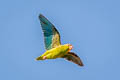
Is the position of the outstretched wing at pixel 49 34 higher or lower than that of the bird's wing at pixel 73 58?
higher

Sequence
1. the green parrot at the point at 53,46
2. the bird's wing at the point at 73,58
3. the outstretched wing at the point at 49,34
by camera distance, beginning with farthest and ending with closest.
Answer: the bird's wing at the point at 73,58, the outstretched wing at the point at 49,34, the green parrot at the point at 53,46

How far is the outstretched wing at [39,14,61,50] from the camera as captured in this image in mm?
21234

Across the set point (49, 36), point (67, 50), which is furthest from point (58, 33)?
point (67, 50)

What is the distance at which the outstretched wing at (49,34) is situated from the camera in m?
A: 21.2

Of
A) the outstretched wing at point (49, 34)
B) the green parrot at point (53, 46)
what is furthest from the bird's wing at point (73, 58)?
the outstretched wing at point (49, 34)

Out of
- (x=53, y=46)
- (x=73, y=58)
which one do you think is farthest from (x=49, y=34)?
(x=73, y=58)

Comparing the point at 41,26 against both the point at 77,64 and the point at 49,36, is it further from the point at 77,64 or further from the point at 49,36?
the point at 77,64

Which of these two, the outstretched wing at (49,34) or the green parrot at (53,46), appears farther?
the outstretched wing at (49,34)

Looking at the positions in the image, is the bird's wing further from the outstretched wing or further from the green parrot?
the outstretched wing

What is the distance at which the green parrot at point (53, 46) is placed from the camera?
19991mm

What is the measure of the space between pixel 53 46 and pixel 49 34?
0.77 meters

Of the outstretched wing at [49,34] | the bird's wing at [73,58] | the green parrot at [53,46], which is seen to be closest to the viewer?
the green parrot at [53,46]

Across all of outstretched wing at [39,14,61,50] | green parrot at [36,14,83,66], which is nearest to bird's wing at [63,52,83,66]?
green parrot at [36,14,83,66]

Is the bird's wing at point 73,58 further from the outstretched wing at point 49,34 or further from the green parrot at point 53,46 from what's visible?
the outstretched wing at point 49,34
